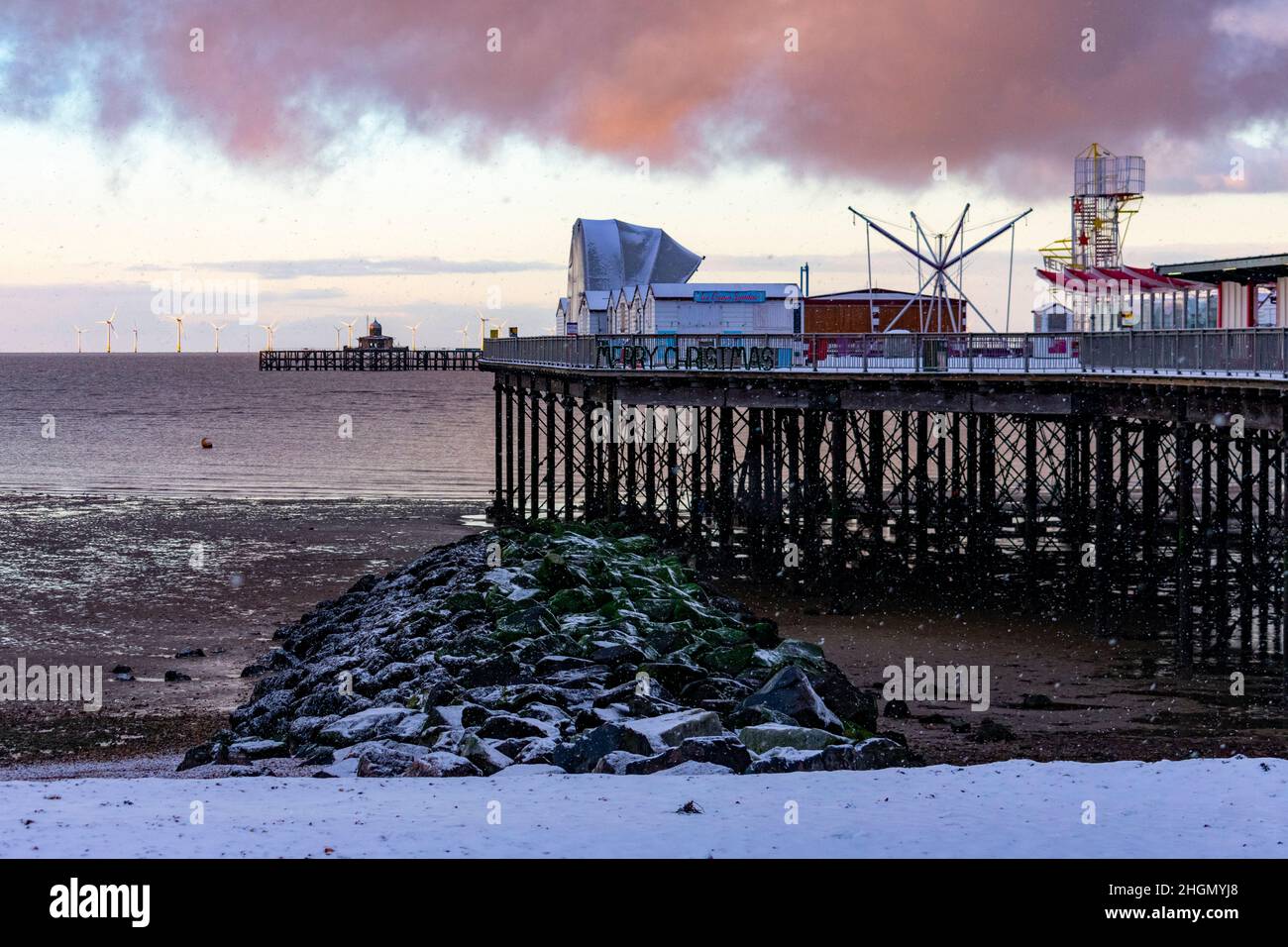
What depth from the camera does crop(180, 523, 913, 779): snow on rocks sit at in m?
13.3

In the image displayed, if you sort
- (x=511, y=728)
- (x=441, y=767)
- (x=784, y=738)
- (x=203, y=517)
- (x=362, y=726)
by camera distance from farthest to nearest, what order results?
(x=203, y=517) < (x=362, y=726) < (x=511, y=728) < (x=784, y=738) < (x=441, y=767)

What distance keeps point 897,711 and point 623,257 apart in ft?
146

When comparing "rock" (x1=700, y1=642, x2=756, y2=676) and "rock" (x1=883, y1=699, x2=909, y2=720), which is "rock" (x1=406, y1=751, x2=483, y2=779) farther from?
"rock" (x1=883, y1=699, x2=909, y2=720)

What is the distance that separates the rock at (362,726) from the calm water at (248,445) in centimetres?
3775

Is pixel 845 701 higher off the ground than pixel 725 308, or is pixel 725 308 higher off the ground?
pixel 725 308

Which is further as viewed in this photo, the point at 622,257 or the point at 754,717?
the point at 622,257

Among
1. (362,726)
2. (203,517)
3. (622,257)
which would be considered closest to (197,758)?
(362,726)

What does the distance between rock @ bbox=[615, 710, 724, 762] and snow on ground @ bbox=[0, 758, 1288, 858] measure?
1.28m

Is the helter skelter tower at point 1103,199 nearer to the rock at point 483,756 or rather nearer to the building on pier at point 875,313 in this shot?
the building on pier at point 875,313

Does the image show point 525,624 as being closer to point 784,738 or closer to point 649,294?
point 784,738

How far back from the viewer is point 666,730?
1370 cm

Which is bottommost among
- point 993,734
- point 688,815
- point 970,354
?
point 993,734
